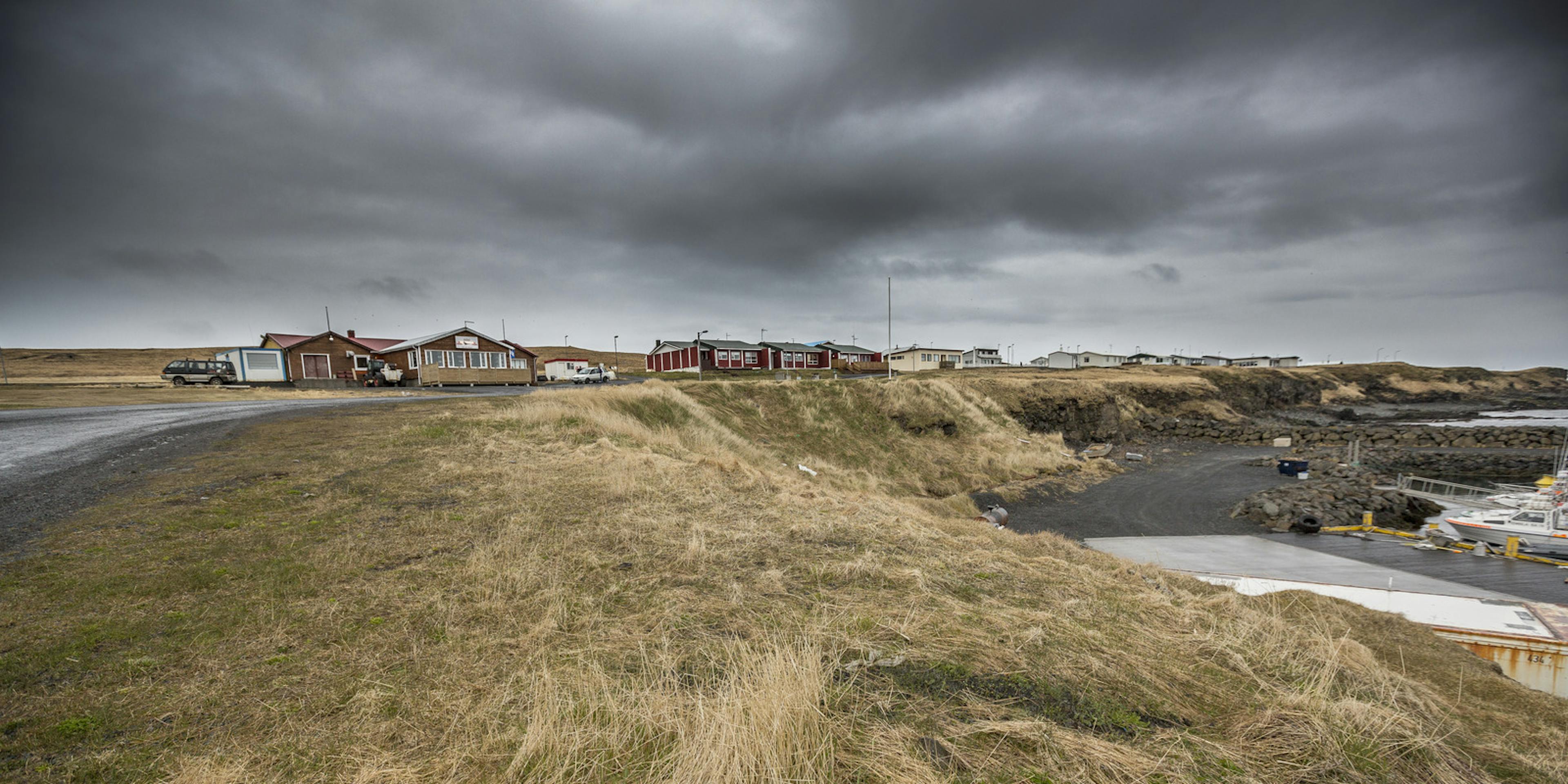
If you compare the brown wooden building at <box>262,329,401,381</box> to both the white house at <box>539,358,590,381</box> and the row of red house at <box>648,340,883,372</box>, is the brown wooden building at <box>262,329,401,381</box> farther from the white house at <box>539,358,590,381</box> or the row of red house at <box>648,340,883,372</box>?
the row of red house at <box>648,340,883,372</box>

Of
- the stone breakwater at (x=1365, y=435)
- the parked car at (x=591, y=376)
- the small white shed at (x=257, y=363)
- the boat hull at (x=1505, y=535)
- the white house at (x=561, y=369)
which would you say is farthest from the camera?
the white house at (x=561, y=369)

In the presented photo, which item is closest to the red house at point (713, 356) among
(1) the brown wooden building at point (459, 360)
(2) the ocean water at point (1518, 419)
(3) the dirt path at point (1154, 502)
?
(1) the brown wooden building at point (459, 360)

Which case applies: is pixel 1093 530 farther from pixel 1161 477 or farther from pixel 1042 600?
pixel 1042 600

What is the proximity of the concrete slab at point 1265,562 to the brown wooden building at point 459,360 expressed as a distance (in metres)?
42.5

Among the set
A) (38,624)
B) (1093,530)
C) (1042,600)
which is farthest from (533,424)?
(1093,530)

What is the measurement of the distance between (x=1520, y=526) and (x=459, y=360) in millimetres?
57846

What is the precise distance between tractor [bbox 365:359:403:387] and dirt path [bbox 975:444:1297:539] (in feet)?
132

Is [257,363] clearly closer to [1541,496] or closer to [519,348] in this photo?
[519,348]

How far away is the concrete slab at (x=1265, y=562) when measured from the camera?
612 inches

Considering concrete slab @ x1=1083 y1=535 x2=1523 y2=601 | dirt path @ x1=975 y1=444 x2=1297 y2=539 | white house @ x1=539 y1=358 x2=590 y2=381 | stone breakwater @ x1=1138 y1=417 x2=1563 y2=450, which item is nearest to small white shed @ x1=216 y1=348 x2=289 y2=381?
white house @ x1=539 y1=358 x2=590 y2=381

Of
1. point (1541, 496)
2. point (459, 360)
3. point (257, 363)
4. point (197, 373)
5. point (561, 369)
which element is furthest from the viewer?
point (561, 369)

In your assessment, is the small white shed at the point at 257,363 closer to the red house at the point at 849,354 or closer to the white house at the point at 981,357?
the red house at the point at 849,354

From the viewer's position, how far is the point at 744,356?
6062cm

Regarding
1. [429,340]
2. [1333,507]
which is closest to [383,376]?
[429,340]
